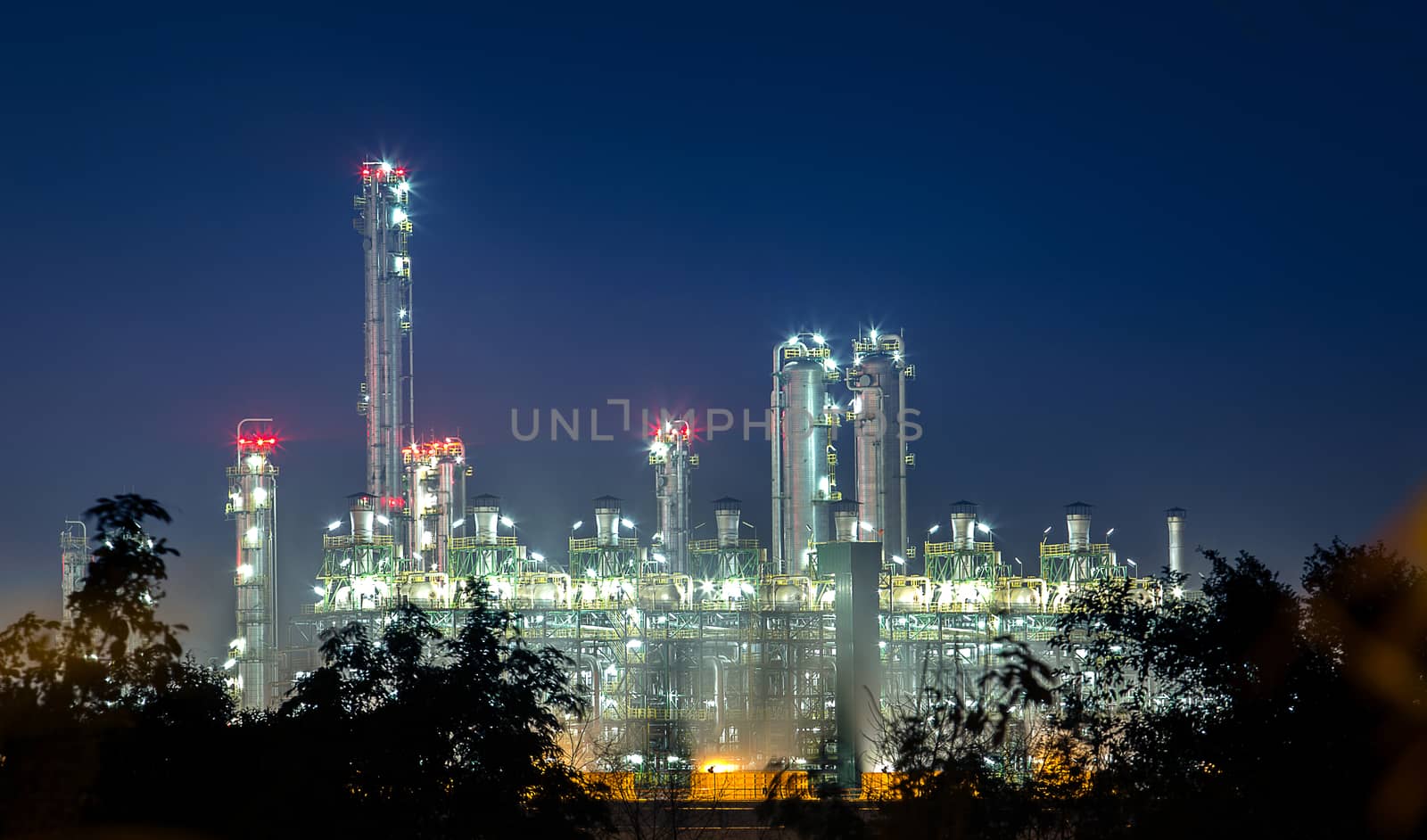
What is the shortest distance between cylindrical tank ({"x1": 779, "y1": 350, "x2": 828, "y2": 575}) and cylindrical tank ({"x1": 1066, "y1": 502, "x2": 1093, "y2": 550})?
33.2 ft

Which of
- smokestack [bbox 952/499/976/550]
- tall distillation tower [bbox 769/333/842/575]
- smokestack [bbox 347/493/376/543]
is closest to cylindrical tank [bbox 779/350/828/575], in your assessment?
tall distillation tower [bbox 769/333/842/575]

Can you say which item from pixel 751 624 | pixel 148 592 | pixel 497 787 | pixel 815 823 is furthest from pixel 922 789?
pixel 751 624

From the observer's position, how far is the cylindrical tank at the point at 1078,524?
6862 centimetres

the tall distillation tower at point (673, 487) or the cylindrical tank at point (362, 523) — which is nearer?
the cylindrical tank at point (362, 523)

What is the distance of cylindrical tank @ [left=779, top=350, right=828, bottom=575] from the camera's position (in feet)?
221

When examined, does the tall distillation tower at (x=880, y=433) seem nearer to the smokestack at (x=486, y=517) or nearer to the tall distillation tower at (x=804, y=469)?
the tall distillation tower at (x=804, y=469)

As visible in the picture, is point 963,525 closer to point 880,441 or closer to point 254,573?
point 880,441

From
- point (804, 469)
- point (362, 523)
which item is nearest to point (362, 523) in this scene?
point (362, 523)

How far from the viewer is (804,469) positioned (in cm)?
6750

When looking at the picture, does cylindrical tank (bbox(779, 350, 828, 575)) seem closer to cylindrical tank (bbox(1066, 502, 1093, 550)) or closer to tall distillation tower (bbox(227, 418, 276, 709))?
cylindrical tank (bbox(1066, 502, 1093, 550))

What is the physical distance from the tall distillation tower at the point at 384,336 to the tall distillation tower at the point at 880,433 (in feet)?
61.6

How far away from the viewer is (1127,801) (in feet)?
68.1

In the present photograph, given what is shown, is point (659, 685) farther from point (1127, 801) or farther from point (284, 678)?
point (1127, 801)

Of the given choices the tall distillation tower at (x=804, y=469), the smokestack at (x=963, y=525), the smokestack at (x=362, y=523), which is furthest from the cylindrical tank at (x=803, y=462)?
the smokestack at (x=362, y=523)
